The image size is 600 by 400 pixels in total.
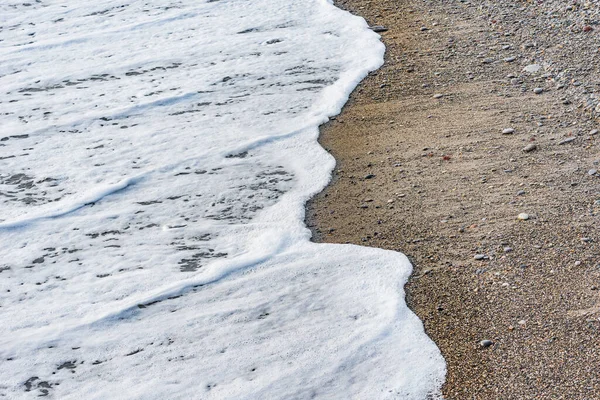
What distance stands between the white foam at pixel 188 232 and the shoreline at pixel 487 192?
0.19 m

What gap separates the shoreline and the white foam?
193mm

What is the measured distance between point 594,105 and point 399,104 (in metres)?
1.43

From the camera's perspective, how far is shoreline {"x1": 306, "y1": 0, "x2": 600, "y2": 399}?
3471mm

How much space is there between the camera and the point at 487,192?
4.62 m

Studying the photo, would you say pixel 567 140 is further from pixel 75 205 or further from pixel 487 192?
pixel 75 205

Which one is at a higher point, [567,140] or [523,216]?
[567,140]

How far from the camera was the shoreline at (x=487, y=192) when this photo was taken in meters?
3.47

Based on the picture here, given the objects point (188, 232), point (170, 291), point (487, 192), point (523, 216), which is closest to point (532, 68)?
point (487, 192)

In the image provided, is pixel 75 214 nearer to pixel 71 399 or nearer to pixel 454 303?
pixel 71 399

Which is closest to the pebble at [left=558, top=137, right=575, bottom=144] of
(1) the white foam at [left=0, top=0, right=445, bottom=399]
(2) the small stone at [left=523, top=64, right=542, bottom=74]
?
(2) the small stone at [left=523, top=64, right=542, bottom=74]

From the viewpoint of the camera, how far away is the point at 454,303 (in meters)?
3.80

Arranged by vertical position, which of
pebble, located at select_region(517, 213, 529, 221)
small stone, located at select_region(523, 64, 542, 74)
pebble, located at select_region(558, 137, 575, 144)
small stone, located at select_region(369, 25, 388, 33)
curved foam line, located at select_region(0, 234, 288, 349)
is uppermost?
small stone, located at select_region(369, 25, 388, 33)

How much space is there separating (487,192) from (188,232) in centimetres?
186

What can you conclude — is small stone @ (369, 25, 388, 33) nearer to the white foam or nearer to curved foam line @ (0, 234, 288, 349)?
the white foam
